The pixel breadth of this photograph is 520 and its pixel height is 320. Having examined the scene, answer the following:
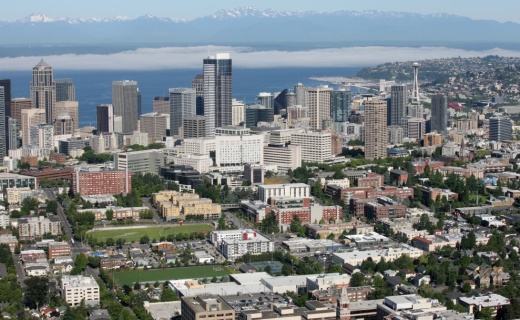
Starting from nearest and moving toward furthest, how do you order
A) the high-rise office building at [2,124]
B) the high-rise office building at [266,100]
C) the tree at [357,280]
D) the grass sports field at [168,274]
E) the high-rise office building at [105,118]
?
the tree at [357,280], the grass sports field at [168,274], the high-rise office building at [2,124], the high-rise office building at [105,118], the high-rise office building at [266,100]

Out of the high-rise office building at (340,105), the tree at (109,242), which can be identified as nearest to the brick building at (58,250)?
the tree at (109,242)

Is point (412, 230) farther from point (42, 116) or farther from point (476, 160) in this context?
point (42, 116)

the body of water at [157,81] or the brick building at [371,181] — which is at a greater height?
the body of water at [157,81]

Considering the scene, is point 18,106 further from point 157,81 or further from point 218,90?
point 157,81

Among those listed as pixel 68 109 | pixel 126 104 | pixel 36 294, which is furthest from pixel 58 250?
pixel 68 109

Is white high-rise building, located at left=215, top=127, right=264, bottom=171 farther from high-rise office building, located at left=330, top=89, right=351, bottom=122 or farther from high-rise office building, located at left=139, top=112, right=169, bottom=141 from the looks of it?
high-rise office building, located at left=330, top=89, right=351, bottom=122

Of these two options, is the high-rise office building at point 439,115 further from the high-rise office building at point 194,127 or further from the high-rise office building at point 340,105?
the high-rise office building at point 194,127

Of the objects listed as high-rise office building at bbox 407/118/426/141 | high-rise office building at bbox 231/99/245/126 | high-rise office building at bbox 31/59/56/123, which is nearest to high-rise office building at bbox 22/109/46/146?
high-rise office building at bbox 31/59/56/123
